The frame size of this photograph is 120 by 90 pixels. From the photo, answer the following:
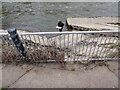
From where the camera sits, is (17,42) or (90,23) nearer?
(17,42)

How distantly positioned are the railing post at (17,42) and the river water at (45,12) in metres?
5.54

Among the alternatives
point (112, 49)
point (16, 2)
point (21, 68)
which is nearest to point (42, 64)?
point (21, 68)

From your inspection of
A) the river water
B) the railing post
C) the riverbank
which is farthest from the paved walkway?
the river water

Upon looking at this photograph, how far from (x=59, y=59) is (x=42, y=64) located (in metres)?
0.51

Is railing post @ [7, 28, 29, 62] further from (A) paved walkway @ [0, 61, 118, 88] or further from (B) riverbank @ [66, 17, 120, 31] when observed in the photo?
(B) riverbank @ [66, 17, 120, 31]

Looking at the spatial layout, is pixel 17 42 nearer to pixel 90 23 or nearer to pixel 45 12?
pixel 90 23

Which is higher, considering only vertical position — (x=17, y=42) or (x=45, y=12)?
(x=17, y=42)

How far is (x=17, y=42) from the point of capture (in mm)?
3328

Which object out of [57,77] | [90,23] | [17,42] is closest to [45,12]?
[90,23]

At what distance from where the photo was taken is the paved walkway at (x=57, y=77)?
335 cm

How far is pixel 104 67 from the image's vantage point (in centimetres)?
369

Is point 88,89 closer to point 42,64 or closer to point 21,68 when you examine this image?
point 42,64

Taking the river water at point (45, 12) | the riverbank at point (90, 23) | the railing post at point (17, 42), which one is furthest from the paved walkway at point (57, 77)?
the river water at point (45, 12)

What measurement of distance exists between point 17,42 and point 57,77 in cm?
133
